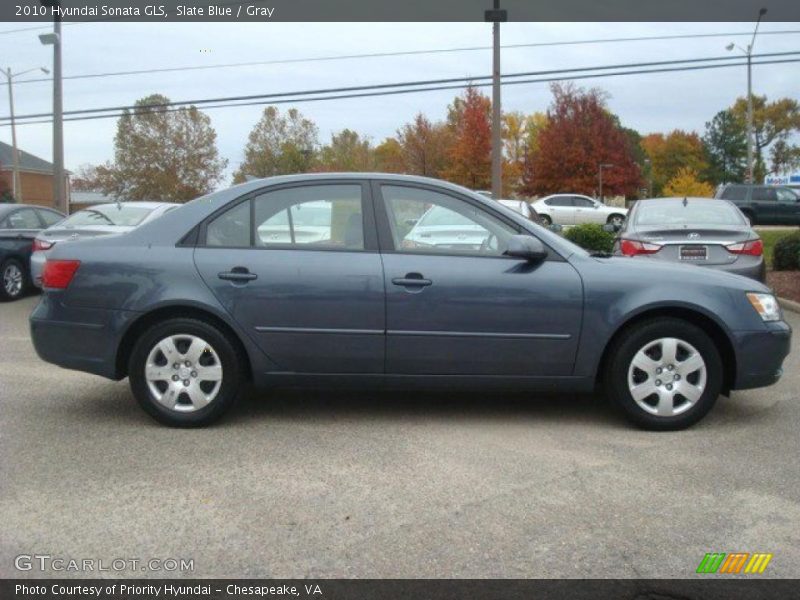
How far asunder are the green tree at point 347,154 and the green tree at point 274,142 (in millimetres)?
2188

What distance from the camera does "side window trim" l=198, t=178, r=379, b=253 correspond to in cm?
523

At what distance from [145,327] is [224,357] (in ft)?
1.90

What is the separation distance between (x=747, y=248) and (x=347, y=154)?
57073 millimetres

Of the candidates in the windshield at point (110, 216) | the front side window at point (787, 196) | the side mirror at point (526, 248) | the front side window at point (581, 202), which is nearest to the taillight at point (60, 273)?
the side mirror at point (526, 248)

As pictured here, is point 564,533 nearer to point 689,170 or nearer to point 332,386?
point 332,386

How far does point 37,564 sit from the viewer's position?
333 centimetres

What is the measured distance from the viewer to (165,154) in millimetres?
59312

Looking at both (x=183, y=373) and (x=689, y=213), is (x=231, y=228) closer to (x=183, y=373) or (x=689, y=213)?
(x=183, y=373)

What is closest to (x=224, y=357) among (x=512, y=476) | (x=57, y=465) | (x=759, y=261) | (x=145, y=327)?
(x=145, y=327)

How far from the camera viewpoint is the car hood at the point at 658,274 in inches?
203

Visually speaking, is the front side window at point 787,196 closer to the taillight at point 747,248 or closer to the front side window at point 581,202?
the front side window at point 581,202

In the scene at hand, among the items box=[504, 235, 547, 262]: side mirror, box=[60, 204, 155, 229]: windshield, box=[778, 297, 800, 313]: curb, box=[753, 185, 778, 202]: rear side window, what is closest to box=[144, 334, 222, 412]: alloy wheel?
box=[504, 235, 547, 262]: side mirror

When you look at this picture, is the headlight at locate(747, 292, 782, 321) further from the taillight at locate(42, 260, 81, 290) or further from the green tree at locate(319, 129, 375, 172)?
the green tree at locate(319, 129, 375, 172)

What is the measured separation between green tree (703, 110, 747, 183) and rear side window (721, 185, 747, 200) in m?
61.6
